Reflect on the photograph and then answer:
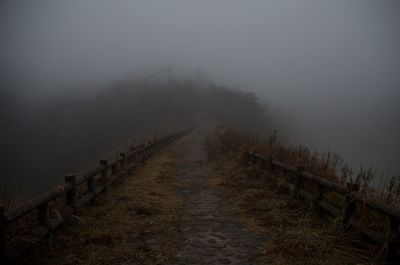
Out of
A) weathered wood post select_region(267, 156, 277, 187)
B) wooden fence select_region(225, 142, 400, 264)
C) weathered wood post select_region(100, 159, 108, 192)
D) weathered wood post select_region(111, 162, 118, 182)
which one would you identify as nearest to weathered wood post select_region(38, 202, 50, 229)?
weathered wood post select_region(100, 159, 108, 192)

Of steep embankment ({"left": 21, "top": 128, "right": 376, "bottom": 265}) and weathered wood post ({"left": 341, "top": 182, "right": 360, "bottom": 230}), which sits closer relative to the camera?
steep embankment ({"left": 21, "top": 128, "right": 376, "bottom": 265})

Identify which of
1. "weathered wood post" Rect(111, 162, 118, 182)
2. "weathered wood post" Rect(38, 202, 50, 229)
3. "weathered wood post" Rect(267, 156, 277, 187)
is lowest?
"weathered wood post" Rect(111, 162, 118, 182)

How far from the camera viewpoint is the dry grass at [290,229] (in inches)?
182

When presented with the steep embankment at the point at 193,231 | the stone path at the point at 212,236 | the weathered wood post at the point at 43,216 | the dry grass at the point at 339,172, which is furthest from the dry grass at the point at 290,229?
the weathered wood post at the point at 43,216

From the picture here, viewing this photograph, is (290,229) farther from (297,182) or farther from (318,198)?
(297,182)

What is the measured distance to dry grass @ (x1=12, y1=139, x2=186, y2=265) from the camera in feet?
14.8

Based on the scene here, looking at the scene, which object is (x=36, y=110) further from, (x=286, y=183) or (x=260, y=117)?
(x=286, y=183)

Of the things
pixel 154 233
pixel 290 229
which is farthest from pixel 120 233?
pixel 290 229

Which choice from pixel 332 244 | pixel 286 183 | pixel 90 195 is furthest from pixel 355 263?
pixel 90 195

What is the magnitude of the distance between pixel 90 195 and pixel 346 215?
16.9ft

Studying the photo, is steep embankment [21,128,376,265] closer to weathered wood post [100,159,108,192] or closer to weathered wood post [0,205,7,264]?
weathered wood post [100,159,108,192]

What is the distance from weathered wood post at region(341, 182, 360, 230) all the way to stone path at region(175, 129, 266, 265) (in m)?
1.43

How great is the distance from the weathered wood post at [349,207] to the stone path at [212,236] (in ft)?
4.69

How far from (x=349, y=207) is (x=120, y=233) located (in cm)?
387
